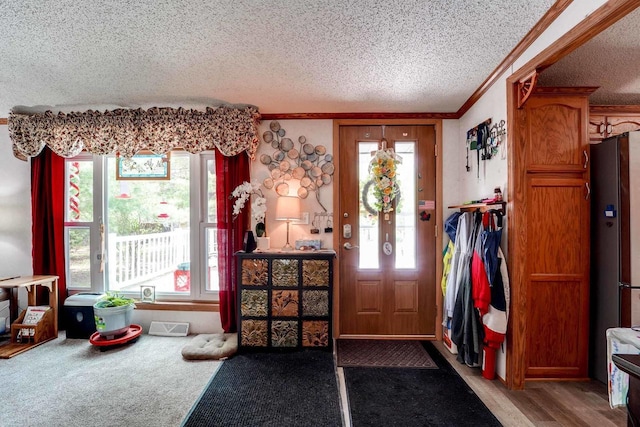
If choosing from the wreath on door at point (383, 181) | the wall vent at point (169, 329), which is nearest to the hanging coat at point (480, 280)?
the wreath on door at point (383, 181)

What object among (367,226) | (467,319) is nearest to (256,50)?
(367,226)

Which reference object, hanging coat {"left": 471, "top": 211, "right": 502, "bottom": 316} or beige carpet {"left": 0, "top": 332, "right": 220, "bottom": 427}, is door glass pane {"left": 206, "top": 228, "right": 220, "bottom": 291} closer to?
beige carpet {"left": 0, "top": 332, "right": 220, "bottom": 427}

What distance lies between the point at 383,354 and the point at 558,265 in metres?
1.68

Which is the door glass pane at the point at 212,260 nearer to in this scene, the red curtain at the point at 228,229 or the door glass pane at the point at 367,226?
the red curtain at the point at 228,229

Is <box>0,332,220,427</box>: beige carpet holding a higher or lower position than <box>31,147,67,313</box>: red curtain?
lower

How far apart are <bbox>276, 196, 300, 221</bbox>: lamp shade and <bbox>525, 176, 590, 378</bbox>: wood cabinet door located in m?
2.00

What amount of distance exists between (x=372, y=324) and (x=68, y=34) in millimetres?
3479

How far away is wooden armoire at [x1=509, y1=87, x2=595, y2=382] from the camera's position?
2301 mm

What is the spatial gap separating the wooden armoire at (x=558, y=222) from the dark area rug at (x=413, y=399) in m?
0.62

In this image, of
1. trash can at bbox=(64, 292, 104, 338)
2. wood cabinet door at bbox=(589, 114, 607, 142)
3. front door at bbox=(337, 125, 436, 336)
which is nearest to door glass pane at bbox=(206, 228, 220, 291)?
trash can at bbox=(64, 292, 104, 338)

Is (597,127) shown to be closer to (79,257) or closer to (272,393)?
(272,393)

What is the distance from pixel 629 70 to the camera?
2363mm

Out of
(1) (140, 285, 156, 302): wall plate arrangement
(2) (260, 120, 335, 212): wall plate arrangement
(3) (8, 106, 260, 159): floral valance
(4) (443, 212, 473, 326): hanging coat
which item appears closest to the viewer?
(4) (443, 212, 473, 326): hanging coat

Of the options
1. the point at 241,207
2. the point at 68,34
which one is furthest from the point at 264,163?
the point at 68,34
